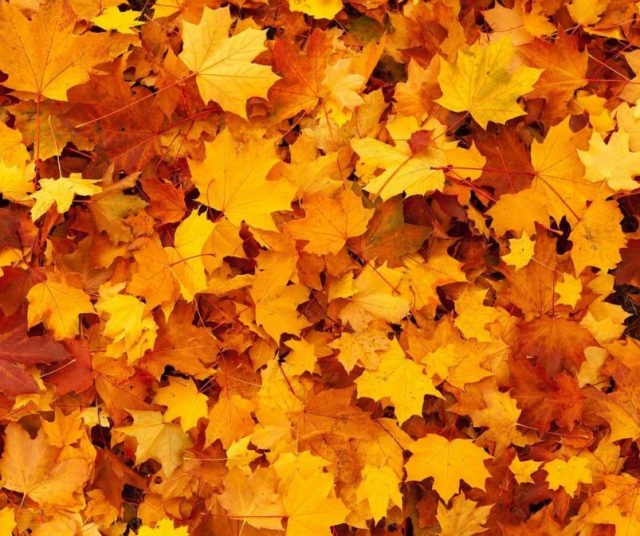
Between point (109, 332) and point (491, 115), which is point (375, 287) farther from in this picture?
point (109, 332)

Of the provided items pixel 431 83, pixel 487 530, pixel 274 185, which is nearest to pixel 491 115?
pixel 431 83

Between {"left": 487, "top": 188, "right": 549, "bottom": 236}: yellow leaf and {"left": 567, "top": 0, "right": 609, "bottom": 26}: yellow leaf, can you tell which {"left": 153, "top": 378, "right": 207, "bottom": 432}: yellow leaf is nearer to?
{"left": 487, "top": 188, "right": 549, "bottom": 236}: yellow leaf

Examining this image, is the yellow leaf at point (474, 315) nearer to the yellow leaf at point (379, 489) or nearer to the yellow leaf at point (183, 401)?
the yellow leaf at point (379, 489)

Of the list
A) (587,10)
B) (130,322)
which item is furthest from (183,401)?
(587,10)

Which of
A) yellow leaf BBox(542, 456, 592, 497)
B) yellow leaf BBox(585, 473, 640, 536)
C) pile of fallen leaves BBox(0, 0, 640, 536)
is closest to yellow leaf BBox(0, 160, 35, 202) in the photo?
pile of fallen leaves BBox(0, 0, 640, 536)

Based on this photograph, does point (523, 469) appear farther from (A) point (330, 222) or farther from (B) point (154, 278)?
(B) point (154, 278)
